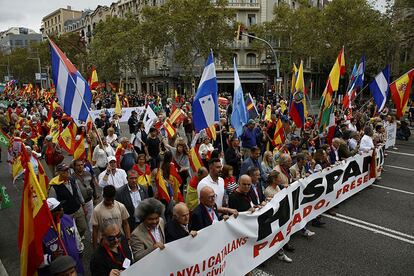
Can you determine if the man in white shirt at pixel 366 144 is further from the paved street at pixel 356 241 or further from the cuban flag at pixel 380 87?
the cuban flag at pixel 380 87

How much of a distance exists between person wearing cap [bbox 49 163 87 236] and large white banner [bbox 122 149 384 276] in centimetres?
199

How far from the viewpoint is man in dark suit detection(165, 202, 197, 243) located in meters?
3.54

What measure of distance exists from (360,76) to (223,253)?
10.1 m

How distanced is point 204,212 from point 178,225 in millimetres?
506

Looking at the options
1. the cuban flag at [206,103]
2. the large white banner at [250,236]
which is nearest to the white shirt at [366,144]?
the large white banner at [250,236]

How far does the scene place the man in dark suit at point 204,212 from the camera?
396 centimetres

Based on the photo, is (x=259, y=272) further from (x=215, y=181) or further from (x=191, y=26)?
(x=191, y=26)

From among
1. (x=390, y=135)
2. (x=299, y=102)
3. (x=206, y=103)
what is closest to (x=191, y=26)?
(x=390, y=135)

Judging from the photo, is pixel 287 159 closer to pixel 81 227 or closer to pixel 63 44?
pixel 81 227

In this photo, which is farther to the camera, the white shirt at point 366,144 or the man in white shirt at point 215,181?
the white shirt at point 366,144

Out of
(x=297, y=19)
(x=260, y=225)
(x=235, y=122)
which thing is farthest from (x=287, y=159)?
(x=297, y=19)

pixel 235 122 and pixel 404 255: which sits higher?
pixel 235 122

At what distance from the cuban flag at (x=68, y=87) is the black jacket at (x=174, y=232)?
3565 mm

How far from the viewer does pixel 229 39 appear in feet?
117
